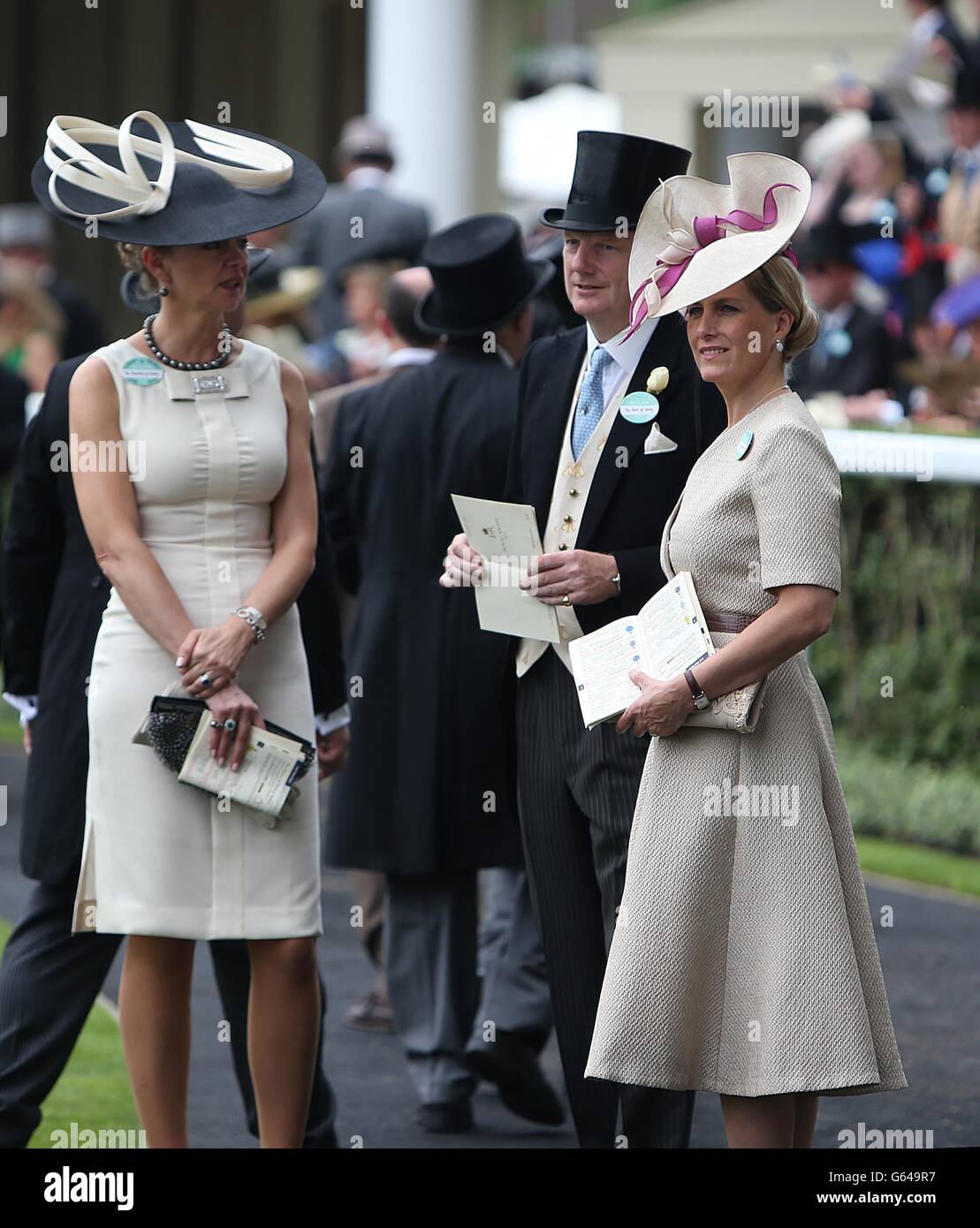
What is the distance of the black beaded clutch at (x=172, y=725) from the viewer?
14.1 ft

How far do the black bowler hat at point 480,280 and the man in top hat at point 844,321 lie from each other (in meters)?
4.53

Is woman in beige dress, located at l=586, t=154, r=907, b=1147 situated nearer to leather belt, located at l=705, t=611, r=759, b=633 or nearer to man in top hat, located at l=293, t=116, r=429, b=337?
leather belt, located at l=705, t=611, r=759, b=633

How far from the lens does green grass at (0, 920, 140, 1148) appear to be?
5.46m

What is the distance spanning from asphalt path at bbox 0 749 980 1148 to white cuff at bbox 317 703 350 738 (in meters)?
1.01

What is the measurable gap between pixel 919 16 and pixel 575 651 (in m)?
8.34

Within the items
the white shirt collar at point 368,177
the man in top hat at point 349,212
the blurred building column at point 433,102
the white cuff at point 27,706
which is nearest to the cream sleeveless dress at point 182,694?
the white cuff at point 27,706

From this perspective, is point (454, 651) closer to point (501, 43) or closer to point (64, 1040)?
point (64, 1040)

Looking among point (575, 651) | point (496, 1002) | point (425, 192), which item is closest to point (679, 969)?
point (575, 651)

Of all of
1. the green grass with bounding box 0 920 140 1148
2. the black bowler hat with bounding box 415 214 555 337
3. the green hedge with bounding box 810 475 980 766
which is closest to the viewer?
the green grass with bounding box 0 920 140 1148

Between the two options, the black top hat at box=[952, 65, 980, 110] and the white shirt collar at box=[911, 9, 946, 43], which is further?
the white shirt collar at box=[911, 9, 946, 43]

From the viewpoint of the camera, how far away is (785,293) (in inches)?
156

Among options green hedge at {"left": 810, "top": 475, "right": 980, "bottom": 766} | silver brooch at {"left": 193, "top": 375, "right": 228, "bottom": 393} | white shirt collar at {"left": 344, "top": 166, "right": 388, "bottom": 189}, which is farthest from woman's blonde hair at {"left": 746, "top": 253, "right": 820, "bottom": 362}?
white shirt collar at {"left": 344, "top": 166, "right": 388, "bottom": 189}

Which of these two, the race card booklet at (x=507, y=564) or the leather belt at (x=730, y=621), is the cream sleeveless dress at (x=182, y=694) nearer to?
the race card booklet at (x=507, y=564)

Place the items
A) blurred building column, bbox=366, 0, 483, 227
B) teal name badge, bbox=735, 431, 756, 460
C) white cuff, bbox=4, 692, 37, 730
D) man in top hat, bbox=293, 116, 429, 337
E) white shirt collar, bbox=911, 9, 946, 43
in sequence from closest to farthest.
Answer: teal name badge, bbox=735, 431, 756, 460
white cuff, bbox=4, 692, 37, 730
man in top hat, bbox=293, 116, 429, 337
white shirt collar, bbox=911, 9, 946, 43
blurred building column, bbox=366, 0, 483, 227
